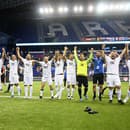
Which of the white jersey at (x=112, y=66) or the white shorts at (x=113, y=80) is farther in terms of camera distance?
the white jersey at (x=112, y=66)

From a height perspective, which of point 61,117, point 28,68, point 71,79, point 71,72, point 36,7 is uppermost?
point 36,7

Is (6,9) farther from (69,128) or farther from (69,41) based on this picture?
(69,128)

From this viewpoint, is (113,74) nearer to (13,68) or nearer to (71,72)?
(71,72)

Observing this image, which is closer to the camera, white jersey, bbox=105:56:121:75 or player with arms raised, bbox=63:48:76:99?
white jersey, bbox=105:56:121:75

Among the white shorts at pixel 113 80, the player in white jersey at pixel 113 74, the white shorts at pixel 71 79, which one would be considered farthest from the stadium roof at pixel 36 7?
the white shorts at pixel 113 80

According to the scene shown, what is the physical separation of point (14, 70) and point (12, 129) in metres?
9.79

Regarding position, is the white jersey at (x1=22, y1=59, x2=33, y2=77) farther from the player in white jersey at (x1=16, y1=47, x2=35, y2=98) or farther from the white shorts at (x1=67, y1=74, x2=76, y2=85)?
the white shorts at (x1=67, y1=74, x2=76, y2=85)

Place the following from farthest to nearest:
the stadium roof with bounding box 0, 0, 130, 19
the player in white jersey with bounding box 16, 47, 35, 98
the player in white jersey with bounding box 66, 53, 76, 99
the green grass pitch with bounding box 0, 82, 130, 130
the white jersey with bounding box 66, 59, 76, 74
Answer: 1. the stadium roof with bounding box 0, 0, 130, 19
2. the white jersey with bounding box 66, 59, 76, 74
3. the player in white jersey with bounding box 66, 53, 76, 99
4. the player in white jersey with bounding box 16, 47, 35, 98
5. the green grass pitch with bounding box 0, 82, 130, 130

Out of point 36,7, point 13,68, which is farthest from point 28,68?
point 36,7

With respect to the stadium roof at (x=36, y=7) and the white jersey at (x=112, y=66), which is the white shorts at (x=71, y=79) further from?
the stadium roof at (x=36, y=7)

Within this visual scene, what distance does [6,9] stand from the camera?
47344 millimetres

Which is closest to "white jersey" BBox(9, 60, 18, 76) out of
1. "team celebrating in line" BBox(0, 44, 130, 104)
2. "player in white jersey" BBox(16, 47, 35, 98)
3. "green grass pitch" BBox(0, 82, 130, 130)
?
"team celebrating in line" BBox(0, 44, 130, 104)

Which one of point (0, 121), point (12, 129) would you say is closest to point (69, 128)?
point (12, 129)

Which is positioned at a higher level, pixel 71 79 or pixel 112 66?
pixel 112 66
